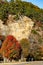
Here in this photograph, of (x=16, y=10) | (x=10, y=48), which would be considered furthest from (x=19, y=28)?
(x=10, y=48)

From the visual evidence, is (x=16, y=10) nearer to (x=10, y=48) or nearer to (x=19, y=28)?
(x=19, y=28)

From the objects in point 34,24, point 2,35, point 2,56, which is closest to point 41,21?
point 34,24

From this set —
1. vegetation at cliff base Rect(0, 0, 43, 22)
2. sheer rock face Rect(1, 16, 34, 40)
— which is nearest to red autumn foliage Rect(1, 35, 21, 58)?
sheer rock face Rect(1, 16, 34, 40)

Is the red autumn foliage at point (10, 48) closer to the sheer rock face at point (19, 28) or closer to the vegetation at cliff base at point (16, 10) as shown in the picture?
the sheer rock face at point (19, 28)

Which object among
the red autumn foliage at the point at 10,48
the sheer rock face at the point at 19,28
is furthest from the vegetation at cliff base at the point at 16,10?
the red autumn foliage at the point at 10,48

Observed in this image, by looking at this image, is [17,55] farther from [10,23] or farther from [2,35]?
[10,23]

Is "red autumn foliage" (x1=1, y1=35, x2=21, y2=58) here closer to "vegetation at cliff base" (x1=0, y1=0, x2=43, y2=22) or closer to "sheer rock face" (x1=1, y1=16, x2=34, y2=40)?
"sheer rock face" (x1=1, y1=16, x2=34, y2=40)
